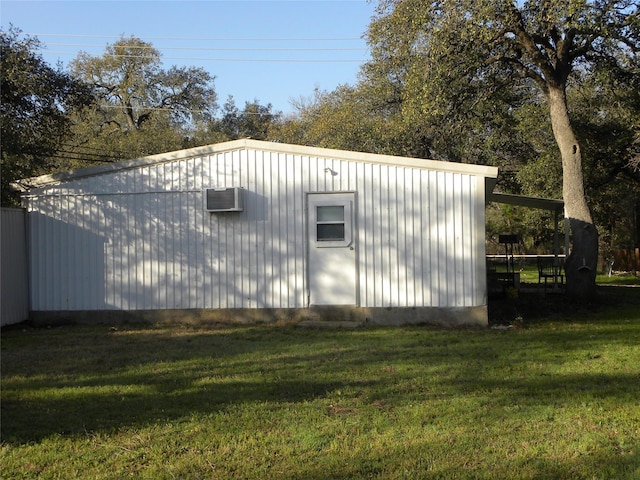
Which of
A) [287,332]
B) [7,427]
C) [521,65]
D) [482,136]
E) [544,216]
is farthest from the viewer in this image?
[544,216]

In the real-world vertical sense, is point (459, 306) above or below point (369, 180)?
below

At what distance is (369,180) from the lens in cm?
1057

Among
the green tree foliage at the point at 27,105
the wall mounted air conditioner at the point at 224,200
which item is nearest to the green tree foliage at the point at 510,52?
the wall mounted air conditioner at the point at 224,200

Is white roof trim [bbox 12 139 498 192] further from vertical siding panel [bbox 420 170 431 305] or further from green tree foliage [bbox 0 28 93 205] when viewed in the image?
green tree foliage [bbox 0 28 93 205]

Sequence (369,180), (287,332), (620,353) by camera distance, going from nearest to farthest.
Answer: (620,353), (287,332), (369,180)

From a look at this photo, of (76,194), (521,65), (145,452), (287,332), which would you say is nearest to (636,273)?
(521,65)

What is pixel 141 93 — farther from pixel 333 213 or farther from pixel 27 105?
pixel 333 213

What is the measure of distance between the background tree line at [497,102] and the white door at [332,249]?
497cm

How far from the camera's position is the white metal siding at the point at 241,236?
10398 millimetres

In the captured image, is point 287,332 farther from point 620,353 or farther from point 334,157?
point 620,353

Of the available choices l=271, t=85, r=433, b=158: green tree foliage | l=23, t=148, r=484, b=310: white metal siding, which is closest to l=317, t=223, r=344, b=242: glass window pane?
l=23, t=148, r=484, b=310: white metal siding

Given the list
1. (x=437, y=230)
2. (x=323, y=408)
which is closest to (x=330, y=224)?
(x=437, y=230)

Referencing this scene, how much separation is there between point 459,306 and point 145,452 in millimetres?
6817

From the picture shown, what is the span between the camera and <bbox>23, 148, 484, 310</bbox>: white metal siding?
1040 centimetres
